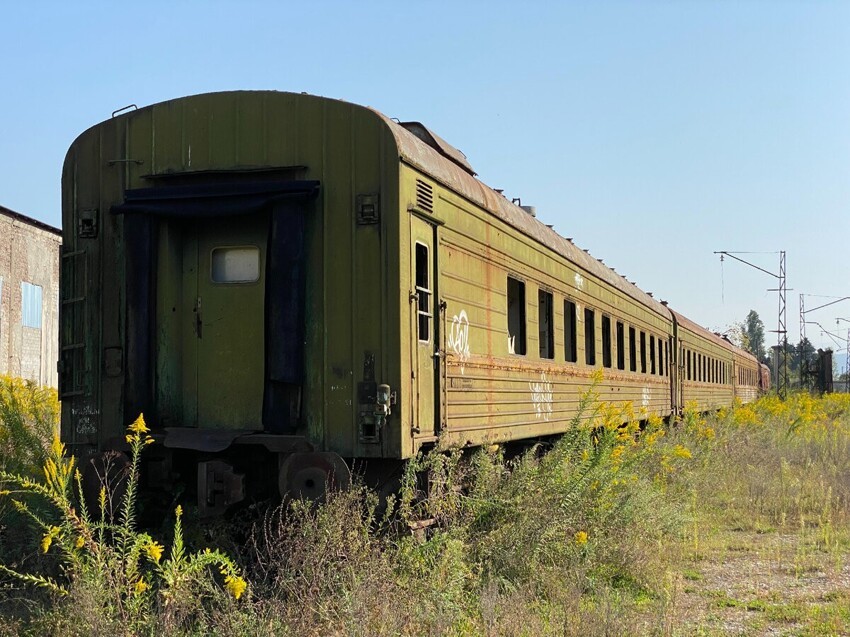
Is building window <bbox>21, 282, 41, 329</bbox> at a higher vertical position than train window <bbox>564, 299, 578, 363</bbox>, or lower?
higher

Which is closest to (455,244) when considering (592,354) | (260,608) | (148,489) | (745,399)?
(148,489)

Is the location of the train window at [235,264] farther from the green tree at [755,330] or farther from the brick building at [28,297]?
the green tree at [755,330]

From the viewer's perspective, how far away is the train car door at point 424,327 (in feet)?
22.8

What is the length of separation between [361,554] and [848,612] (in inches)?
131

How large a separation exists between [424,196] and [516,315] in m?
2.96

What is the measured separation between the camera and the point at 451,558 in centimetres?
618

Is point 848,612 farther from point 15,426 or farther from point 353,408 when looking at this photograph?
point 15,426

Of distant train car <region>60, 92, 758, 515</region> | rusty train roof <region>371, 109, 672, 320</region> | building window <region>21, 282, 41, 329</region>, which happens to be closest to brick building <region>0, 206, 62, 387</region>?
building window <region>21, 282, 41, 329</region>

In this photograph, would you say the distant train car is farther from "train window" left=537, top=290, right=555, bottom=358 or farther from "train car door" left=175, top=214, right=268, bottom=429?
"train window" left=537, top=290, right=555, bottom=358

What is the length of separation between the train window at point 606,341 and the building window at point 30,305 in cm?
1991

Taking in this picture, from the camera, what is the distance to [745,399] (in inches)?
1554

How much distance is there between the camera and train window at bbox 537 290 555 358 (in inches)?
424

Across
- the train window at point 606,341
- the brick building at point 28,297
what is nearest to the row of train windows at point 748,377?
the brick building at point 28,297

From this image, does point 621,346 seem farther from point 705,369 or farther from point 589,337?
point 705,369
